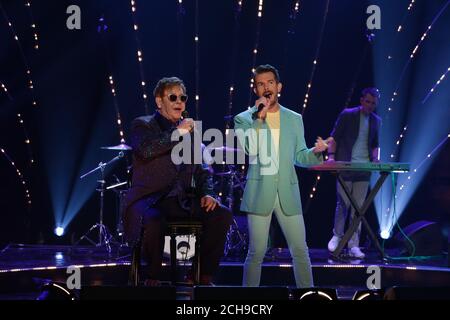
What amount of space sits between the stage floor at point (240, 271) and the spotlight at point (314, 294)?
2338mm

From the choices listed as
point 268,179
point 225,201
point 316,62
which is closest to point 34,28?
point 225,201

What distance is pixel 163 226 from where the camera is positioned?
16.9 ft

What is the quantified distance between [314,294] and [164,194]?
77.7 inches

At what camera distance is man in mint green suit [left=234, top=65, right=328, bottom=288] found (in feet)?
16.4

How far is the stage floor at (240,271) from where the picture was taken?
607 cm

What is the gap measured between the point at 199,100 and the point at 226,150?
1.47m

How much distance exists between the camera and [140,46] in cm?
922

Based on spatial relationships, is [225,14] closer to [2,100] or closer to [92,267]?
[2,100]

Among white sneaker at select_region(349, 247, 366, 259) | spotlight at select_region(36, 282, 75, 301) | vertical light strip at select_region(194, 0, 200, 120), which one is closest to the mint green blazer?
spotlight at select_region(36, 282, 75, 301)

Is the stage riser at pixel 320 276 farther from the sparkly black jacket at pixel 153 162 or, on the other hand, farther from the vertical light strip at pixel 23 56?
the vertical light strip at pixel 23 56

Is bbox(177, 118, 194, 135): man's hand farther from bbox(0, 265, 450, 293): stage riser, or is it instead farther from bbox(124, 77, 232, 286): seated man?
bbox(0, 265, 450, 293): stage riser

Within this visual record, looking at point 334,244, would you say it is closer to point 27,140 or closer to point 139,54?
point 139,54

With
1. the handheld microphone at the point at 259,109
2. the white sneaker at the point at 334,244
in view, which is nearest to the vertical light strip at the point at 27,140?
the white sneaker at the point at 334,244
